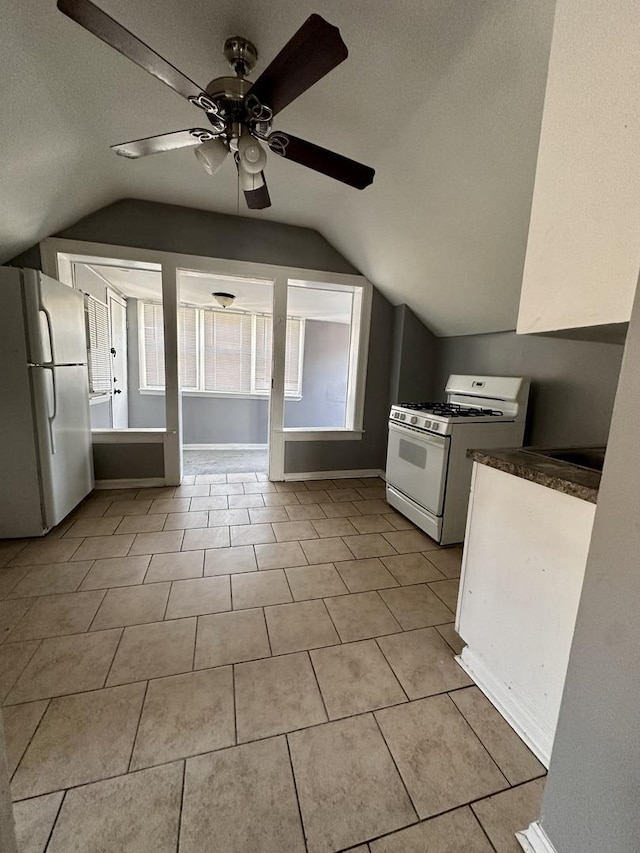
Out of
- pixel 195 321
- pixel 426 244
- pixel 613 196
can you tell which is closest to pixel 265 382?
pixel 195 321

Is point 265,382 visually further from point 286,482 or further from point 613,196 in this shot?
point 613,196

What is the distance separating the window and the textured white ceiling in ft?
8.24

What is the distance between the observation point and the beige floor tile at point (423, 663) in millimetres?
1394

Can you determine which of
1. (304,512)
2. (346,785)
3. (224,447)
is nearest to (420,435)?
(304,512)

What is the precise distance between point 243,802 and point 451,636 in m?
1.09

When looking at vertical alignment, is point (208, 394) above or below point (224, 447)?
above

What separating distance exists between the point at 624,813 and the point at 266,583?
159cm

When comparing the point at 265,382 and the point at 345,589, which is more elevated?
the point at 265,382

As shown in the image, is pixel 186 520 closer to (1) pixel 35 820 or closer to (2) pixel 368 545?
(2) pixel 368 545

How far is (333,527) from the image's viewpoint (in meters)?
2.70

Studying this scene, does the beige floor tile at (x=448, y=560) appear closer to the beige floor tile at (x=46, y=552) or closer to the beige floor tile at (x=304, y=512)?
the beige floor tile at (x=304, y=512)

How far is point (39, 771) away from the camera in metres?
1.04

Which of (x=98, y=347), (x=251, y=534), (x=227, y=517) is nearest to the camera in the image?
(x=251, y=534)

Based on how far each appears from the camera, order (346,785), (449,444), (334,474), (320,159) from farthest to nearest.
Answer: (334,474) → (449,444) → (320,159) → (346,785)
